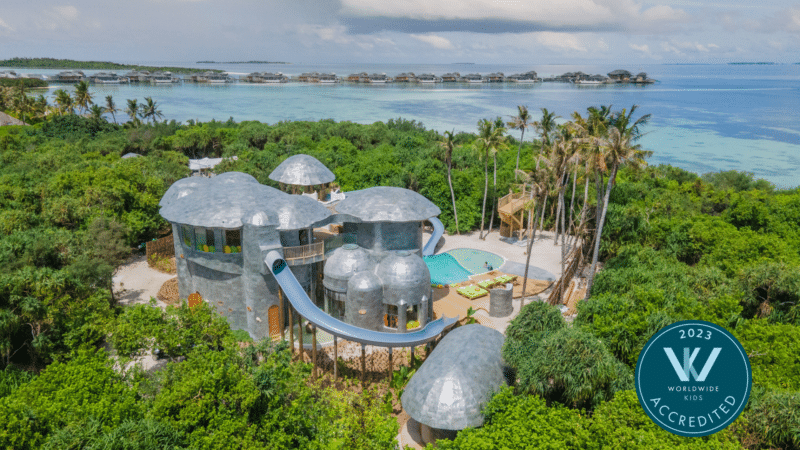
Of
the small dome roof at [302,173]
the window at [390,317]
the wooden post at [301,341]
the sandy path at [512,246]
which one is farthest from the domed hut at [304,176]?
the wooden post at [301,341]

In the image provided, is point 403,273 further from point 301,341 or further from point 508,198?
point 508,198

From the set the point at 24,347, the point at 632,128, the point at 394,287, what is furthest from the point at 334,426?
the point at 632,128

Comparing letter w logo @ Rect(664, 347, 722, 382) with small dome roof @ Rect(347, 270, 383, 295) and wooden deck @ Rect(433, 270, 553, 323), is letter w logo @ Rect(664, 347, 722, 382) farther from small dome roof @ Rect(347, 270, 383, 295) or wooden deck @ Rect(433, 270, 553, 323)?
wooden deck @ Rect(433, 270, 553, 323)

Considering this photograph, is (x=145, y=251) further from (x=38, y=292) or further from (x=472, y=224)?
(x=472, y=224)

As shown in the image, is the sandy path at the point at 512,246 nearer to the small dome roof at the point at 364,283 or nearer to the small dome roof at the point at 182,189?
the small dome roof at the point at 364,283

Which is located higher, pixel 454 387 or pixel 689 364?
pixel 689 364

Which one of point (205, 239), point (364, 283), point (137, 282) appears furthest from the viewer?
point (137, 282)

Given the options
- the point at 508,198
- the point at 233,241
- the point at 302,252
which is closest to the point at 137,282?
the point at 233,241
